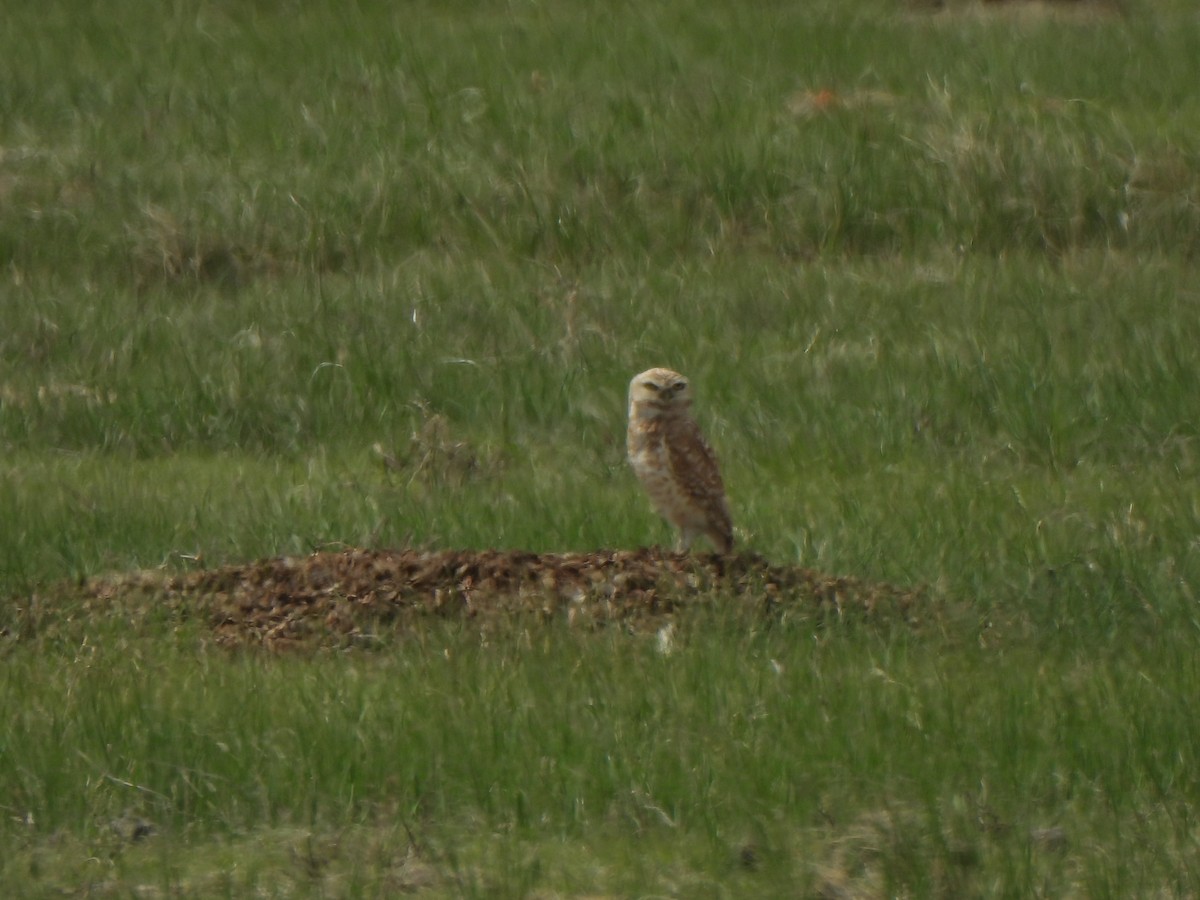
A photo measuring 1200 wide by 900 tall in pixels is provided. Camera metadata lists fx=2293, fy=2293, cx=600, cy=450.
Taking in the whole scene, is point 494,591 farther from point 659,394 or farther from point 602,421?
point 602,421

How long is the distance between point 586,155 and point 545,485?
4913 millimetres

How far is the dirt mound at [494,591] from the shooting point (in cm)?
816

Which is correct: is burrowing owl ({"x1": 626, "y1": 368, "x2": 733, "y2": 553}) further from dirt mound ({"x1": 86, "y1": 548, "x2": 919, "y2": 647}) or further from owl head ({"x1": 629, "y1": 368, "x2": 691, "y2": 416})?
dirt mound ({"x1": 86, "y1": 548, "x2": 919, "y2": 647})

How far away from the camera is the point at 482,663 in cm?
758

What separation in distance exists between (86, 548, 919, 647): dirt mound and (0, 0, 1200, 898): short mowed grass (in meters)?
0.16

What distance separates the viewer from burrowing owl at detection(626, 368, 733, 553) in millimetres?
8195

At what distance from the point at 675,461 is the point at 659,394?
0.94 ft

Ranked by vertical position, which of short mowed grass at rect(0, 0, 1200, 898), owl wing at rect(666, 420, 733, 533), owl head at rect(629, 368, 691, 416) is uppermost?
owl head at rect(629, 368, 691, 416)

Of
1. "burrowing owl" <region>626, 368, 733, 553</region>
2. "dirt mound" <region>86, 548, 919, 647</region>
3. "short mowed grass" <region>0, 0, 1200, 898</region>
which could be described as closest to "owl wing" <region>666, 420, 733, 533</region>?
"burrowing owl" <region>626, 368, 733, 553</region>

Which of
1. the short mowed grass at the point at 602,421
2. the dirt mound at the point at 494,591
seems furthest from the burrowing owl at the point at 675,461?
the short mowed grass at the point at 602,421

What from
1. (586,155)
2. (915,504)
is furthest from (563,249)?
(915,504)

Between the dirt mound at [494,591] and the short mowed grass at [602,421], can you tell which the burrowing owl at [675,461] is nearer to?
the dirt mound at [494,591]

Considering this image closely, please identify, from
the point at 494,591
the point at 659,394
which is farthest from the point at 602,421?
the point at 494,591

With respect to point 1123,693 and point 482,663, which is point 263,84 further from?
point 1123,693
